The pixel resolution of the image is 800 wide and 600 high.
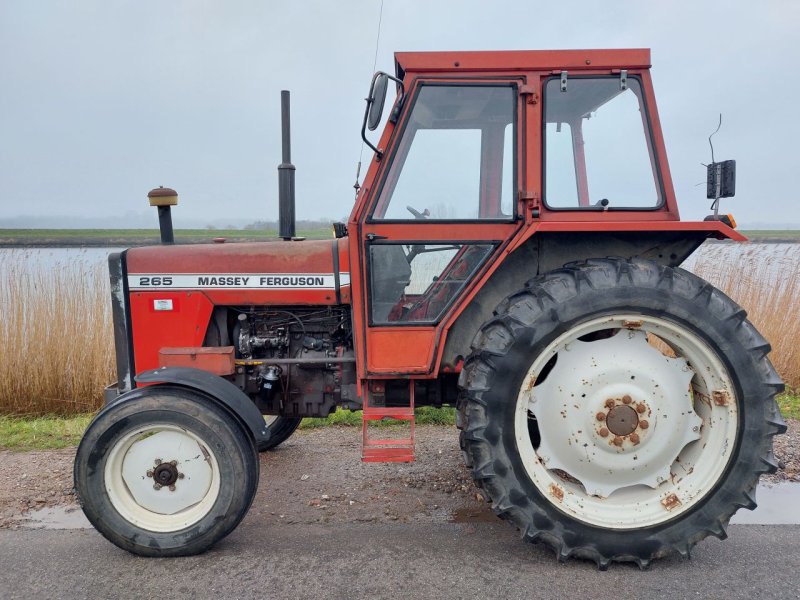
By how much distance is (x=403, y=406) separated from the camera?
314 cm

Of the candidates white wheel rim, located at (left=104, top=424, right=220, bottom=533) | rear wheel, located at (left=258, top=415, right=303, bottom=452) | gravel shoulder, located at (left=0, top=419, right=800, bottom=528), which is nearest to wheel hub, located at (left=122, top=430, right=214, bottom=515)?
white wheel rim, located at (left=104, top=424, right=220, bottom=533)

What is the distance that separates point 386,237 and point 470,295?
20.0 inches

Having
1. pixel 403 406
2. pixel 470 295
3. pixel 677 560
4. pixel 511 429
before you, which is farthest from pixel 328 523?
pixel 677 560

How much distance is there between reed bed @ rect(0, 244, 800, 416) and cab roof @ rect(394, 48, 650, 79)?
14.3ft

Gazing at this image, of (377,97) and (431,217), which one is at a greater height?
(377,97)

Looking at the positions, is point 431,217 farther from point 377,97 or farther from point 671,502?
point 671,502

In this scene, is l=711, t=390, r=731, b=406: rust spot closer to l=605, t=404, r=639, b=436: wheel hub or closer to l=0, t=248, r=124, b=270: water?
l=605, t=404, r=639, b=436: wheel hub

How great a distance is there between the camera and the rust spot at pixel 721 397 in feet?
8.63

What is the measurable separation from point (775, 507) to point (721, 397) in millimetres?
1161

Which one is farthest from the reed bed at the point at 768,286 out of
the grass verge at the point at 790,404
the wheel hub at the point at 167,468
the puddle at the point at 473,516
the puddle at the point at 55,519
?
the puddle at the point at 55,519

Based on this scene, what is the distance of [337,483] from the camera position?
3.64m

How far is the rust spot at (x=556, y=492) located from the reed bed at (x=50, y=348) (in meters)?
4.50

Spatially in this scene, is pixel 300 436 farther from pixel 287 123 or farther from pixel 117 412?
pixel 287 123

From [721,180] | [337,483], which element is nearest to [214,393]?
[337,483]
